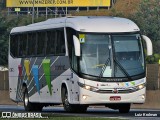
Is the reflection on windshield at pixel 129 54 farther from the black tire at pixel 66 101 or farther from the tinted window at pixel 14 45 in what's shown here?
the tinted window at pixel 14 45

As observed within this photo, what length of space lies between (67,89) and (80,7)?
149 meters

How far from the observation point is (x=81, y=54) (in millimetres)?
31203

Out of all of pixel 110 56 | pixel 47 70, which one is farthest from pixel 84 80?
pixel 47 70

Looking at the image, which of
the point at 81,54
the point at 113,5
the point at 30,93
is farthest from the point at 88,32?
the point at 113,5

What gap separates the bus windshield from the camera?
31.0 m

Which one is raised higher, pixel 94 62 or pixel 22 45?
pixel 94 62

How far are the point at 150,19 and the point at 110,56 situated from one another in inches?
4240

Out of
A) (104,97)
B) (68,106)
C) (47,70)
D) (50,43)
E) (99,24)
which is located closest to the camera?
(104,97)

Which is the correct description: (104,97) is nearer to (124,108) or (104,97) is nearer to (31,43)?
(124,108)

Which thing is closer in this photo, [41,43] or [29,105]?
[41,43]

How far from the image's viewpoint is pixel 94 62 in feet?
102

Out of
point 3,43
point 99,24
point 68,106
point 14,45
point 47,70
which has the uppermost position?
point 99,24

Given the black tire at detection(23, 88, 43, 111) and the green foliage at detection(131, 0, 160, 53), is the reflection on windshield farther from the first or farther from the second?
the green foliage at detection(131, 0, 160, 53)

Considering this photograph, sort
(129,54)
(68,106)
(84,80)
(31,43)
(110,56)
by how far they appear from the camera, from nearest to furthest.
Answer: (84,80), (110,56), (129,54), (68,106), (31,43)
